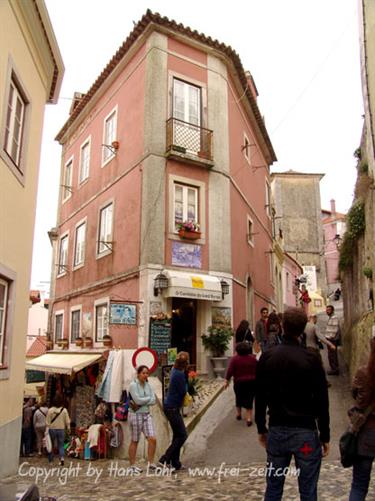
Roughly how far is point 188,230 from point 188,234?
12 cm

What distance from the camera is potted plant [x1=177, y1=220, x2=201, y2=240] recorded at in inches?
569

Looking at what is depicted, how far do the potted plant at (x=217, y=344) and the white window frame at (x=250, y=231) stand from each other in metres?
5.17

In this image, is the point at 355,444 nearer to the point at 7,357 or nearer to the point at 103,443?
the point at 7,357

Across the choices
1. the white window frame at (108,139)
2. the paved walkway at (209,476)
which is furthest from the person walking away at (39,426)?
the white window frame at (108,139)

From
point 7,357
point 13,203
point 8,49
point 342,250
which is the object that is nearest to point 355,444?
point 7,357

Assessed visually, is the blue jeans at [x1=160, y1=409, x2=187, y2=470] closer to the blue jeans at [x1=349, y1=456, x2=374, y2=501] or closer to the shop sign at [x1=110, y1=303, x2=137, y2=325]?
the blue jeans at [x1=349, y1=456, x2=374, y2=501]

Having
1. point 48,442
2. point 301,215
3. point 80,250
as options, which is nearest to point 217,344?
point 48,442

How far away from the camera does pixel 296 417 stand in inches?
144

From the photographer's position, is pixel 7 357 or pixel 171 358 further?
pixel 171 358

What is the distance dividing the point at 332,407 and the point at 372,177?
5.07 meters

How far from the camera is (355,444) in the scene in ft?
12.9

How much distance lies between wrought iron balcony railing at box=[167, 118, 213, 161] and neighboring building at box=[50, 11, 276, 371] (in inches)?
1.5

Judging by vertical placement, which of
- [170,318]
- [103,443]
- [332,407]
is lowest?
[103,443]

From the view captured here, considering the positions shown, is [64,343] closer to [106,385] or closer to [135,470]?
[106,385]
